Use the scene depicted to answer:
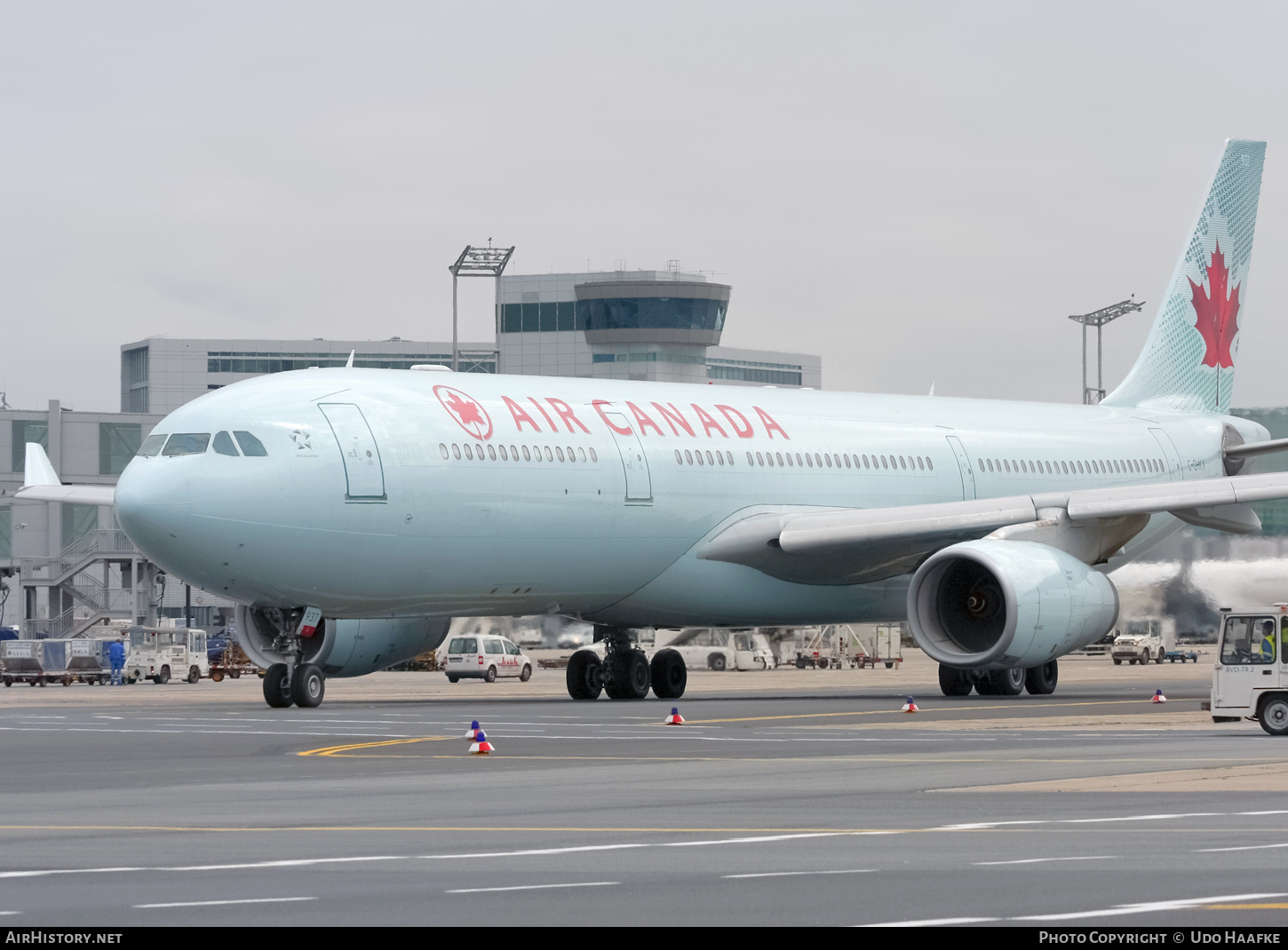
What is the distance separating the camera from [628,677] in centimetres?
3344

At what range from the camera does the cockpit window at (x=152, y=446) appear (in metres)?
26.6

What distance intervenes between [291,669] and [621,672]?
7.03 metres

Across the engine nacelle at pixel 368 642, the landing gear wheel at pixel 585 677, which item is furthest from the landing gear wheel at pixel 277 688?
the landing gear wheel at pixel 585 677

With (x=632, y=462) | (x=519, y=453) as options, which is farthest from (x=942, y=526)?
(x=519, y=453)

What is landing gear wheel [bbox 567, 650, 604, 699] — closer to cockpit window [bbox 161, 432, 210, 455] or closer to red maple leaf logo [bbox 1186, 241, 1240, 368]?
cockpit window [bbox 161, 432, 210, 455]

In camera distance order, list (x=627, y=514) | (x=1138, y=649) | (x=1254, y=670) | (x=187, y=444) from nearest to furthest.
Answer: (x=1254, y=670) < (x=187, y=444) < (x=627, y=514) < (x=1138, y=649)

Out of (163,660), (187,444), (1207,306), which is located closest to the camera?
(187,444)

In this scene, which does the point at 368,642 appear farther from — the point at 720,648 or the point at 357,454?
the point at 720,648

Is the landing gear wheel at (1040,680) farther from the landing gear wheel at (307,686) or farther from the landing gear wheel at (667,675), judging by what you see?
the landing gear wheel at (307,686)

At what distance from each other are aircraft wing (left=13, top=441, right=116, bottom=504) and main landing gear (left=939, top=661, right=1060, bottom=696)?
14.0 metres

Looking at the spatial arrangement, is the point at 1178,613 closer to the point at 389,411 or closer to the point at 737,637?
the point at 389,411

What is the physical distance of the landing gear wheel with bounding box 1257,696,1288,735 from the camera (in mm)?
21672

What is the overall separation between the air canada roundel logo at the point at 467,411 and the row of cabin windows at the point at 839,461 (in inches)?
222

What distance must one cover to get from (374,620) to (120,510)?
644 centimetres
